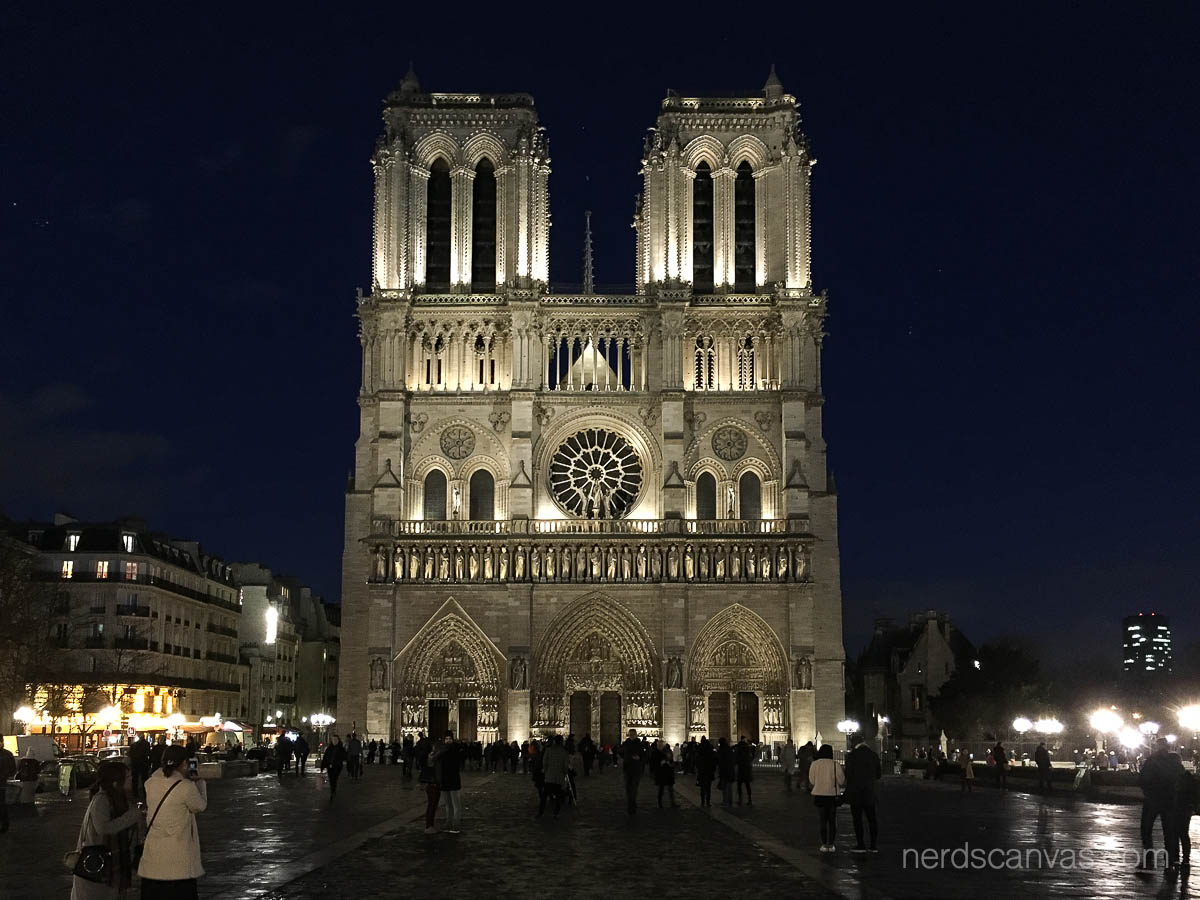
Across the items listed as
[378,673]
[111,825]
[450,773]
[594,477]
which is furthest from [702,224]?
[111,825]

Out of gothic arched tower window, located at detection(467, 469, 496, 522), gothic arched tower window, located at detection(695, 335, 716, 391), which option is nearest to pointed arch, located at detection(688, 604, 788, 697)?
gothic arched tower window, located at detection(695, 335, 716, 391)

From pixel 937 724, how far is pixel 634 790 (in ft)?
161

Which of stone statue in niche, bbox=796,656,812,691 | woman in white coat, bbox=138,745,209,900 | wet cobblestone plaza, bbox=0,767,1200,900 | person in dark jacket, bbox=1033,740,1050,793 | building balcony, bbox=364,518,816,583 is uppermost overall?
building balcony, bbox=364,518,816,583

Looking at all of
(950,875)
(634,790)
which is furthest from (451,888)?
(634,790)

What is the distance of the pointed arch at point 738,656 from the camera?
189 feet

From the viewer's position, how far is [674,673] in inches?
2223

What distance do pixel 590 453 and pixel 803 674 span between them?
38.4ft

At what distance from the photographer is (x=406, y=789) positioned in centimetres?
3503

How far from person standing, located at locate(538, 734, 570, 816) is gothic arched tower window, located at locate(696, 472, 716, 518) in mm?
35032

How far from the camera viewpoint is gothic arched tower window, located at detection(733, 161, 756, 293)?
6188 cm

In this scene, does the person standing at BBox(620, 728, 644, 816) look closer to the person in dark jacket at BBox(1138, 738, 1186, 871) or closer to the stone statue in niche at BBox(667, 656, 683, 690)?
the person in dark jacket at BBox(1138, 738, 1186, 871)

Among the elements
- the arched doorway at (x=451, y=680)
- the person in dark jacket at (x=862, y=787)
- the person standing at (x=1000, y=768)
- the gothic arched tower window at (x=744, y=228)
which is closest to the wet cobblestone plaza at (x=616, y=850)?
the person in dark jacket at (x=862, y=787)

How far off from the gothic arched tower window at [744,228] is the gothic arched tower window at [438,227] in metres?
11.5

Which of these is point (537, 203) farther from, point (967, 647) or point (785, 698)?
point (967, 647)
